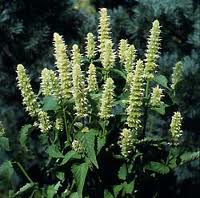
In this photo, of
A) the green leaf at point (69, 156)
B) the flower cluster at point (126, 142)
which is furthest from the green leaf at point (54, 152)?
the flower cluster at point (126, 142)

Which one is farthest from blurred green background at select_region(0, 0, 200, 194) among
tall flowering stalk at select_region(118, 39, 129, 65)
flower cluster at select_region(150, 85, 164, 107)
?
flower cluster at select_region(150, 85, 164, 107)

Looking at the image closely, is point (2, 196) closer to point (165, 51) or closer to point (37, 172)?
point (37, 172)

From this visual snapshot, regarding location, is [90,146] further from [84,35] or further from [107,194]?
[84,35]

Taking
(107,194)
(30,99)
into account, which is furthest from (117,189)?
(30,99)

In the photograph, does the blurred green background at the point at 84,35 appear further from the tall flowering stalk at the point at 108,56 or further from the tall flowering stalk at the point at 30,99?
the tall flowering stalk at the point at 30,99

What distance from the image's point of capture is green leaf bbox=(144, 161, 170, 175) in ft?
8.13

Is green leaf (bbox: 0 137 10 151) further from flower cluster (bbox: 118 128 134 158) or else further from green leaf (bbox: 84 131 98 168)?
flower cluster (bbox: 118 128 134 158)

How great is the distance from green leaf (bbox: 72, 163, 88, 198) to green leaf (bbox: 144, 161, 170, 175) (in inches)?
11.3

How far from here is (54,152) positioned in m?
2.46

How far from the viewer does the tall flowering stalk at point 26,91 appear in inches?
93.4

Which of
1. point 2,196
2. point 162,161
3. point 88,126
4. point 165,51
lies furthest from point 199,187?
point 88,126

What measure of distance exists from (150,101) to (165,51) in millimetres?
1706

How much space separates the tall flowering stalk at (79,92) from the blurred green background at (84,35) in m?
1.51

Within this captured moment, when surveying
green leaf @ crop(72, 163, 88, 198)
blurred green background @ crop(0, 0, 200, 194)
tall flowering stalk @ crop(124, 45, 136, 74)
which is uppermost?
blurred green background @ crop(0, 0, 200, 194)
